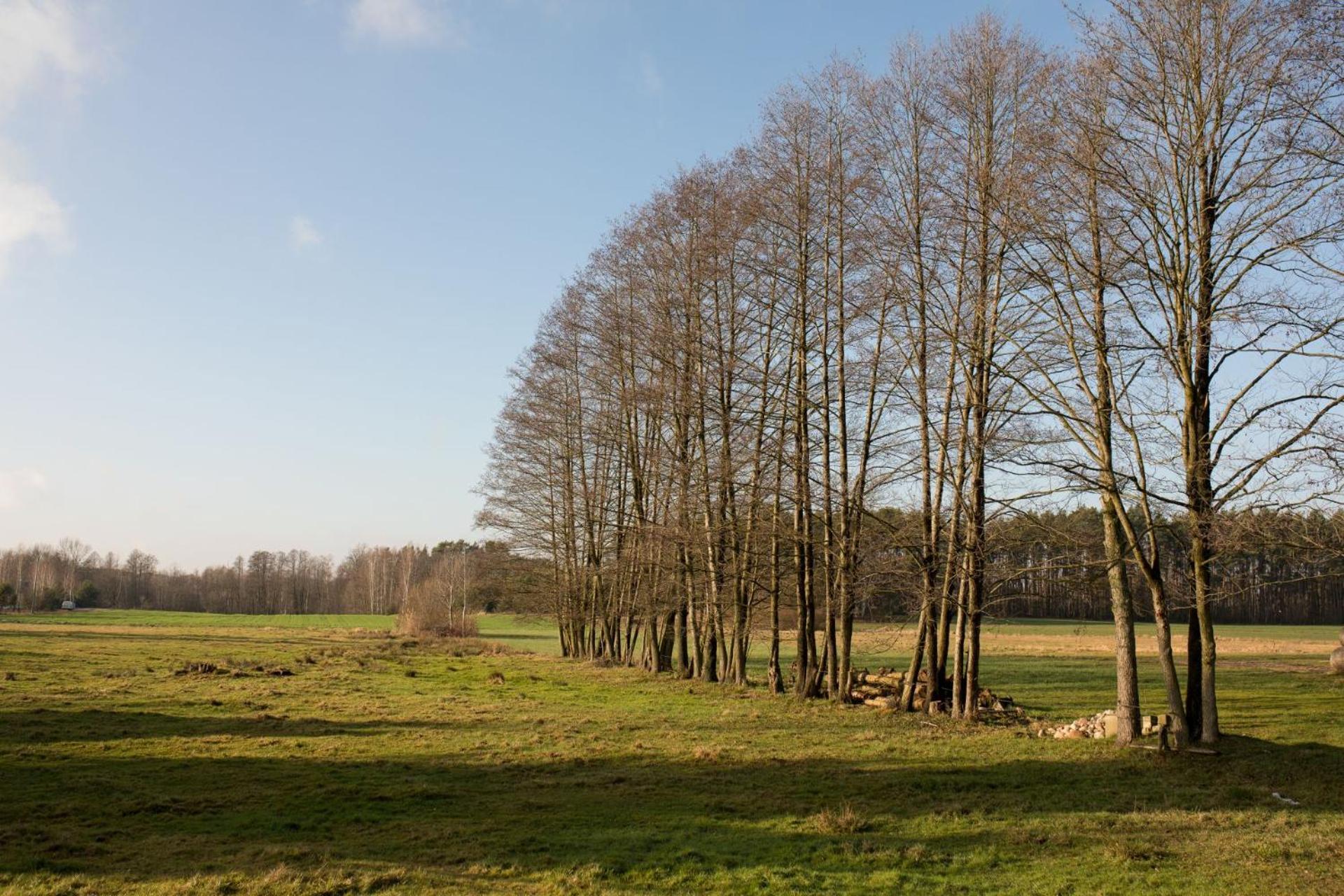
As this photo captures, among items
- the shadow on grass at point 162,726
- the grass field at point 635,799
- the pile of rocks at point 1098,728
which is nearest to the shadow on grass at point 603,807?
the grass field at point 635,799

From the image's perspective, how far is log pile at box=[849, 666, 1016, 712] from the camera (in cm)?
1995

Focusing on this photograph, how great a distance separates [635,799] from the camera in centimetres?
1176

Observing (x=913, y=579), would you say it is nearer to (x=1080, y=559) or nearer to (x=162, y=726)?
(x=1080, y=559)

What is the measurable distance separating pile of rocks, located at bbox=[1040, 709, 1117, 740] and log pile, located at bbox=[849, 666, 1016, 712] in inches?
121

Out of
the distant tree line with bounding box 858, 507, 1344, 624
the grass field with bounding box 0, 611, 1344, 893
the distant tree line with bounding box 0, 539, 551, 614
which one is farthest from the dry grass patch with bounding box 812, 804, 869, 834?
the distant tree line with bounding box 0, 539, 551, 614

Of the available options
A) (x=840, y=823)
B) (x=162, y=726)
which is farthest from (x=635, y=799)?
(x=162, y=726)

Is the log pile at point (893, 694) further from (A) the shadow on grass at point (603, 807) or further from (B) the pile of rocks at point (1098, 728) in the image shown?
(A) the shadow on grass at point (603, 807)

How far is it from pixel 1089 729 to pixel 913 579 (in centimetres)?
441

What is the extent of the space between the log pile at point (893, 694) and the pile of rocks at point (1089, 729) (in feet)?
10.1

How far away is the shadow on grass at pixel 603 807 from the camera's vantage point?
884 centimetres

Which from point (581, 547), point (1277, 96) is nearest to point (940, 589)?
point (1277, 96)

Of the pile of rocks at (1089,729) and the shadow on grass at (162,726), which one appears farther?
the shadow on grass at (162,726)

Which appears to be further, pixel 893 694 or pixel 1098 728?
pixel 893 694

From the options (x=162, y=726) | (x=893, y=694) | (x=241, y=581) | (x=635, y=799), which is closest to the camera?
(x=635, y=799)
